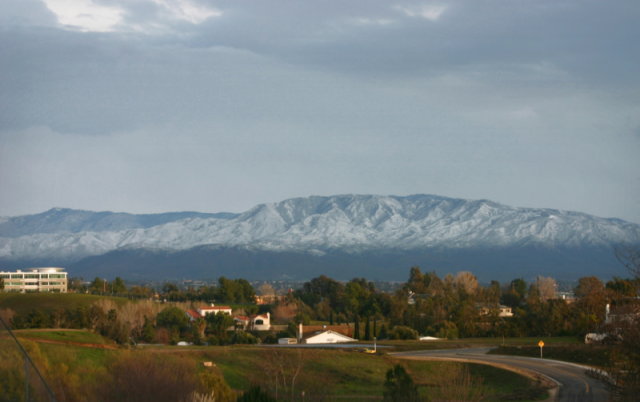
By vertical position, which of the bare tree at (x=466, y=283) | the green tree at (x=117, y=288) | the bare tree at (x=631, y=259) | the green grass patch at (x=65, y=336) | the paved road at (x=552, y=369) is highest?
the bare tree at (x=631, y=259)

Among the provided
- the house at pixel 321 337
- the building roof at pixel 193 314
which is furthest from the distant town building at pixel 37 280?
the house at pixel 321 337

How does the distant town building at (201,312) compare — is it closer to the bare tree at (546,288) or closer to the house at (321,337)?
the house at (321,337)

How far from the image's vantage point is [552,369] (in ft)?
185

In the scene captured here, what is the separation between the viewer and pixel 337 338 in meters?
86.6

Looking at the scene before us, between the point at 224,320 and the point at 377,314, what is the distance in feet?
77.2

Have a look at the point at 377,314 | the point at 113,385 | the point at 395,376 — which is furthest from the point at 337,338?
the point at 113,385

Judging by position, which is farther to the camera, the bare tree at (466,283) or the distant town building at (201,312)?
the bare tree at (466,283)

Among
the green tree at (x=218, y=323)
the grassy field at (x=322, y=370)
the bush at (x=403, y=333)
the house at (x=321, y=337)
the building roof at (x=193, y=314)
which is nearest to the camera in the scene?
the grassy field at (x=322, y=370)

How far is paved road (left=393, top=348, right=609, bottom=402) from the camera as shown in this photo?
44531 mm

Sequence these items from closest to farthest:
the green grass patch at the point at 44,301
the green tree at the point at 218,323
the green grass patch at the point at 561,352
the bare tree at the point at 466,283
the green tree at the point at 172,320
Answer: the green grass patch at the point at 561,352
the green tree at the point at 172,320
the green tree at the point at 218,323
the green grass patch at the point at 44,301
the bare tree at the point at 466,283

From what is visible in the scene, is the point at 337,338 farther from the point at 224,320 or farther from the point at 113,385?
the point at 113,385

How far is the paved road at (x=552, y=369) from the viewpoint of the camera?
4453 cm

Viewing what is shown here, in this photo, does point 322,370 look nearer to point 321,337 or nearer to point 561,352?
point 561,352

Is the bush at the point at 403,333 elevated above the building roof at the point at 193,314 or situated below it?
below
